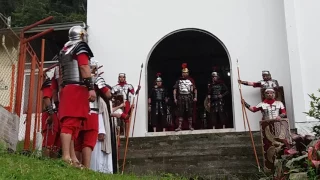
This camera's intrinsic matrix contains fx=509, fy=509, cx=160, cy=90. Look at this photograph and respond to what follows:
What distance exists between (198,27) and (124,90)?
271 centimetres

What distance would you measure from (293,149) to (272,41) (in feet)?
23.1

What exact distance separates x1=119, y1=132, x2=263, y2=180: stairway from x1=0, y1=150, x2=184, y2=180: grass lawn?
3085 millimetres

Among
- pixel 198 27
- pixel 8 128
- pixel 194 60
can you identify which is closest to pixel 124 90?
pixel 198 27

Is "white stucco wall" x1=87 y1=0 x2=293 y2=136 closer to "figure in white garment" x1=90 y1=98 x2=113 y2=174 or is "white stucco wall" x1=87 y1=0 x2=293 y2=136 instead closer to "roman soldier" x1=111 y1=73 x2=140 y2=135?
"roman soldier" x1=111 y1=73 x2=140 y2=135

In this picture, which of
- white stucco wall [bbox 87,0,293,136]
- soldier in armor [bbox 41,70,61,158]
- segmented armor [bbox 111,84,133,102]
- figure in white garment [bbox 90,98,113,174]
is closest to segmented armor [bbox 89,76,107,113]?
soldier in armor [bbox 41,70,61,158]

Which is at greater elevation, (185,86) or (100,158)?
(185,86)

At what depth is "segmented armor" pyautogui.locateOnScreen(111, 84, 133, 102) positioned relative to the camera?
1193 cm

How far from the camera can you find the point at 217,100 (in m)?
12.7

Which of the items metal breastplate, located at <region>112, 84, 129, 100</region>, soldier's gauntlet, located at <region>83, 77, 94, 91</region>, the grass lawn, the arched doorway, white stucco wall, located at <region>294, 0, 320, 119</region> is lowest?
the grass lawn

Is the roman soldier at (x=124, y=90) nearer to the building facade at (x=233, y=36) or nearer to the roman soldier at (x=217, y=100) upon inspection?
the building facade at (x=233, y=36)

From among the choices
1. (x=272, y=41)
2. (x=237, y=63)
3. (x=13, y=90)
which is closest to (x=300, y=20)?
(x=272, y=41)

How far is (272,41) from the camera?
1248cm

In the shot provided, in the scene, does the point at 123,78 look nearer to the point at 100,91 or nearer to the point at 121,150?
the point at 121,150

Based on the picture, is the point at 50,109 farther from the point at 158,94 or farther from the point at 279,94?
the point at 279,94
